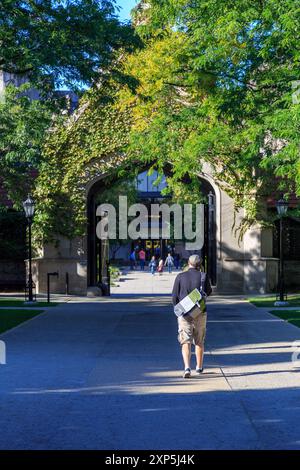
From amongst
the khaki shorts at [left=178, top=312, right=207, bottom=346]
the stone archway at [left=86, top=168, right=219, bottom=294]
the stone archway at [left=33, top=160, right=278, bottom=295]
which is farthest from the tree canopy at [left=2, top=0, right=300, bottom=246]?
the khaki shorts at [left=178, top=312, right=207, bottom=346]

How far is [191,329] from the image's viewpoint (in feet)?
35.8

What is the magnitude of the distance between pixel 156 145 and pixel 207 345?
10232 millimetres

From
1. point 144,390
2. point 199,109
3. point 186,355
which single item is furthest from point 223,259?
point 144,390

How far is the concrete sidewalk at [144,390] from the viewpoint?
701 cm

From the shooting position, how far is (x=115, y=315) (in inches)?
848

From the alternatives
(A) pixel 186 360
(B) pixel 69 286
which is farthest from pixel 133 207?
(A) pixel 186 360

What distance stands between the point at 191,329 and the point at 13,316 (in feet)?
34.9

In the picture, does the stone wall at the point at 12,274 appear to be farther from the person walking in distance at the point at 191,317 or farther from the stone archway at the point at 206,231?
the person walking in distance at the point at 191,317

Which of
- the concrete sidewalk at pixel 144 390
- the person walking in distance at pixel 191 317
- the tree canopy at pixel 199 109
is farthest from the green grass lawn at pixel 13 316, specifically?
the person walking in distance at pixel 191 317

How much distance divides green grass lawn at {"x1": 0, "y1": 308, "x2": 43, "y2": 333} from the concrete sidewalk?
3.17 ft

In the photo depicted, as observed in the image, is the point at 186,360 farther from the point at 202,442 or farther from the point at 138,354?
the point at 202,442

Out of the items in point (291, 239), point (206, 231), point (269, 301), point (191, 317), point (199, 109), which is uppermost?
point (199, 109)

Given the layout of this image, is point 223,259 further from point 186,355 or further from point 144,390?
point 144,390

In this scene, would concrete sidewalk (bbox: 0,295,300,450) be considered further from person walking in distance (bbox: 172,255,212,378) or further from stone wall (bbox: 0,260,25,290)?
stone wall (bbox: 0,260,25,290)
